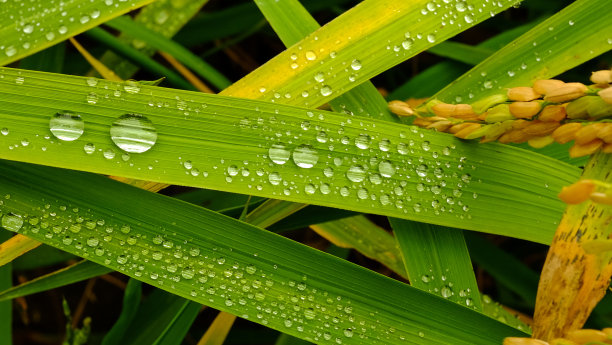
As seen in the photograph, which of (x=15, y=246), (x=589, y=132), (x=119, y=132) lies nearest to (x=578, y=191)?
(x=589, y=132)

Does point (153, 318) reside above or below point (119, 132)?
below

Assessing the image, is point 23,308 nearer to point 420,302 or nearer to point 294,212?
Result: point 294,212

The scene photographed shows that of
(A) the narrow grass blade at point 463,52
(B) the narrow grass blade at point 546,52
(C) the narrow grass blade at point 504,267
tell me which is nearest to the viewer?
(B) the narrow grass blade at point 546,52

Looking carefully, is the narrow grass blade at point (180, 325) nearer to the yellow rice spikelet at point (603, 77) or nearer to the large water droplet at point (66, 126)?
the large water droplet at point (66, 126)

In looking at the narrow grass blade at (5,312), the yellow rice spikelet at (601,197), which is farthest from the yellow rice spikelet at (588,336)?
the narrow grass blade at (5,312)

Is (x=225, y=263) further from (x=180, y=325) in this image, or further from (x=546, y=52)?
(x=546, y=52)
